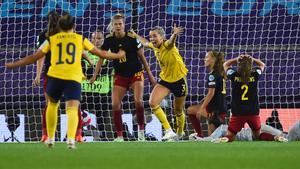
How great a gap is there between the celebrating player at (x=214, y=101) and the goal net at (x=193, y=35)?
1933 millimetres

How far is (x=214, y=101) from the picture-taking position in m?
13.9

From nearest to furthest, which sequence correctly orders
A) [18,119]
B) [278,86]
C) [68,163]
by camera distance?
[68,163] < [18,119] < [278,86]

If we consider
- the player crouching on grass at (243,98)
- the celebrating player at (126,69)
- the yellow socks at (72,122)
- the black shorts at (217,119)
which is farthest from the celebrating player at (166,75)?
the yellow socks at (72,122)

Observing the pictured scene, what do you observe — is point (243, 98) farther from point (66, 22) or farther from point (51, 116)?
point (66, 22)

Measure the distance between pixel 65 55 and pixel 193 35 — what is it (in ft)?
28.2

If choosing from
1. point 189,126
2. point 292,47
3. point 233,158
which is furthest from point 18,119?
point 233,158

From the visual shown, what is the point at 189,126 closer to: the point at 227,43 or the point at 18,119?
the point at 227,43

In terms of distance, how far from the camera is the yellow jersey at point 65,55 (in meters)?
9.04

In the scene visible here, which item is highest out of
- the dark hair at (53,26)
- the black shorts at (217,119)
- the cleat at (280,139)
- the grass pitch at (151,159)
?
the dark hair at (53,26)

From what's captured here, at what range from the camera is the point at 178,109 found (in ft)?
44.2

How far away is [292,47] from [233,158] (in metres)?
9.92

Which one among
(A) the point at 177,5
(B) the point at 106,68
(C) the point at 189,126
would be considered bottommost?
(C) the point at 189,126

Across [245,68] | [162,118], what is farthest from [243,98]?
[162,118]

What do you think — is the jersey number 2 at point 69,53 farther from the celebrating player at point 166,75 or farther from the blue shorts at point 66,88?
the celebrating player at point 166,75
